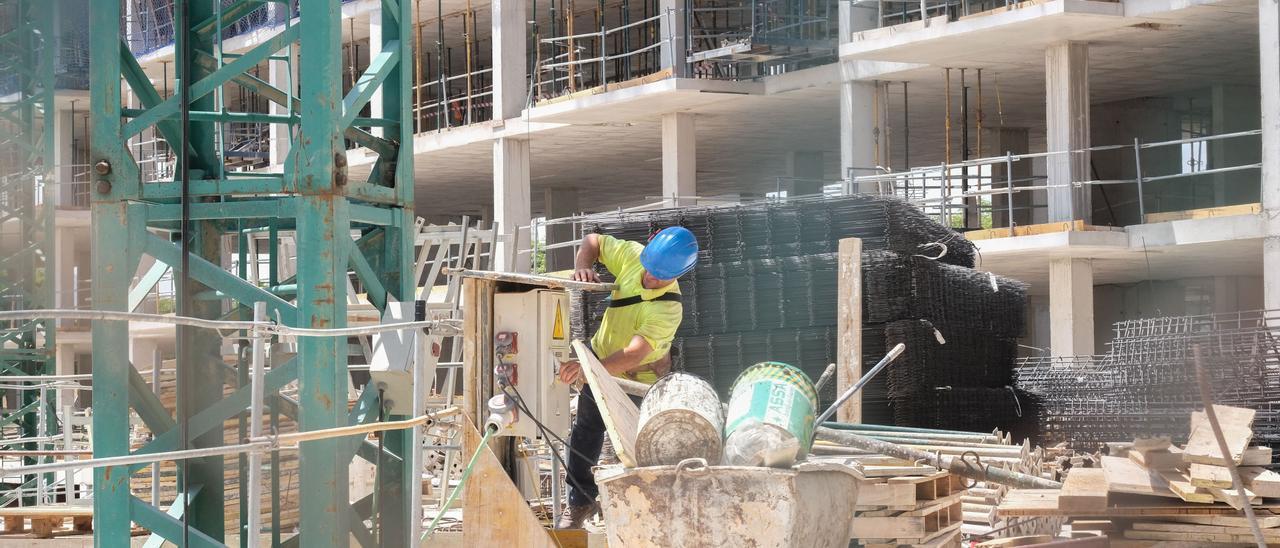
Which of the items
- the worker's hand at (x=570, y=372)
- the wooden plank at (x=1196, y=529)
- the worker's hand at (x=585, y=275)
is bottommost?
the wooden plank at (x=1196, y=529)

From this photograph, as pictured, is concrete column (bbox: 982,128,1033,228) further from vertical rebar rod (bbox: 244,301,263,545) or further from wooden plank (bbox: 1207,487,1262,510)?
vertical rebar rod (bbox: 244,301,263,545)

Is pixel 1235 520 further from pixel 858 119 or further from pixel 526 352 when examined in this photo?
pixel 858 119

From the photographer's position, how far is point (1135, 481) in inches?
343

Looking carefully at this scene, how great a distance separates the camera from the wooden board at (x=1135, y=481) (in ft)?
28.0

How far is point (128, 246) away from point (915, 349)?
335 inches

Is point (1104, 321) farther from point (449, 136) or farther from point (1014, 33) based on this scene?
point (449, 136)

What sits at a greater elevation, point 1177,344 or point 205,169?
point 205,169

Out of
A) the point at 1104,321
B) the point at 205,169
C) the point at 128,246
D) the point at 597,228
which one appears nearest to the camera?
the point at 128,246

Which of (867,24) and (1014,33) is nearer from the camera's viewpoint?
(1014,33)

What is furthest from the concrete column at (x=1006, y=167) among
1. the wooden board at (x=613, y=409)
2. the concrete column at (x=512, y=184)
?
the wooden board at (x=613, y=409)

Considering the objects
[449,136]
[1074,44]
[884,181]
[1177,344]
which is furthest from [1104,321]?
[1177,344]

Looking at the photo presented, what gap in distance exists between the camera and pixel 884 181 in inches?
1014

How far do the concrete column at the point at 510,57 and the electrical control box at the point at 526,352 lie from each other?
2320 cm

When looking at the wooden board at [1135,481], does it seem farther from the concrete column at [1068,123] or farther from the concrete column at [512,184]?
the concrete column at [512,184]
